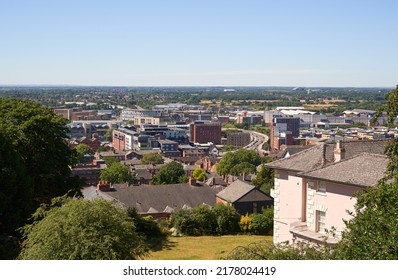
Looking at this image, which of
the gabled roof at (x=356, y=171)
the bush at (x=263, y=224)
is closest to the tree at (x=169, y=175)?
the bush at (x=263, y=224)

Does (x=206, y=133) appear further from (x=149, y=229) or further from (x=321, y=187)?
(x=321, y=187)

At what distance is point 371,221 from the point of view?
35.6 ft

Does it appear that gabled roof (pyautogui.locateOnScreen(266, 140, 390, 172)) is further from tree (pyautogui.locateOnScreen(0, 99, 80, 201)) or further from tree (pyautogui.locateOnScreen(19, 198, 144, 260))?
tree (pyautogui.locateOnScreen(0, 99, 80, 201))

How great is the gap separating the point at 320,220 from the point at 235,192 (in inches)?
950

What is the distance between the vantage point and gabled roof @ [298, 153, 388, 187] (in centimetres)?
1753

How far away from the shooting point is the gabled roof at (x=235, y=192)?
4194cm

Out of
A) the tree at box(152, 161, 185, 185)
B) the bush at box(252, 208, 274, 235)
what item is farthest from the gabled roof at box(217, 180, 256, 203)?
the tree at box(152, 161, 185, 185)

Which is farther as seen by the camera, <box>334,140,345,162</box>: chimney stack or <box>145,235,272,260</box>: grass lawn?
<box>145,235,272,260</box>: grass lawn

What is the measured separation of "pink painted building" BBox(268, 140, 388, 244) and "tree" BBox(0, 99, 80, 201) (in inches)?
431

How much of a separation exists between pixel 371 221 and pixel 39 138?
20083mm

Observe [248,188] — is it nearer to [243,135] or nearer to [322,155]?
[322,155]

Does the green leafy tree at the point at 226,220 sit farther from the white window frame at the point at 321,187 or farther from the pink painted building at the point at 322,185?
the white window frame at the point at 321,187
